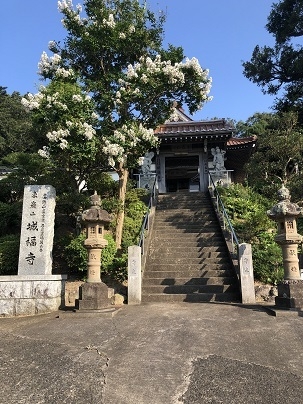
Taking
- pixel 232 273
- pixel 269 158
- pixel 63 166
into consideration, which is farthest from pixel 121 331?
pixel 269 158

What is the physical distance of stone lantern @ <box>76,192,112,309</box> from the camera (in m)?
7.29

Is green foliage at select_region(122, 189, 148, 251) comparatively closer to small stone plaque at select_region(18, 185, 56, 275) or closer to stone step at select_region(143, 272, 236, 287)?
stone step at select_region(143, 272, 236, 287)

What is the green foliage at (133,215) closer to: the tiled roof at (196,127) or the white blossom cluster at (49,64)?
the tiled roof at (196,127)

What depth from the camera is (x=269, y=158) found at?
608 inches

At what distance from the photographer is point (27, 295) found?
25.8 ft

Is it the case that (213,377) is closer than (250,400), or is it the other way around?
(250,400)

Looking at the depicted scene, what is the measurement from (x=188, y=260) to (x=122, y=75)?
21.4 ft

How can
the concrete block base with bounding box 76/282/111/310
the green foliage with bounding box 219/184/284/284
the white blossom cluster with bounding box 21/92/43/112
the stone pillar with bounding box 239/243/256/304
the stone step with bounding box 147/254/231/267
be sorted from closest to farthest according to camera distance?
1. the concrete block base with bounding box 76/282/111/310
2. the stone pillar with bounding box 239/243/256/304
3. the white blossom cluster with bounding box 21/92/43/112
4. the green foliage with bounding box 219/184/284/284
5. the stone step with bounding box 147/254/231/267

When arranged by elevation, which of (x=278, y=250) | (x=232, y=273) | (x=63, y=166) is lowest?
(x=232, y=273)

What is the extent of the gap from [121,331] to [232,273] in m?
4.93

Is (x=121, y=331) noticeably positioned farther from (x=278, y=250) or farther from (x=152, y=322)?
(x=278, y=250)

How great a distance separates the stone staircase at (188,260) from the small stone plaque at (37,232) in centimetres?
292

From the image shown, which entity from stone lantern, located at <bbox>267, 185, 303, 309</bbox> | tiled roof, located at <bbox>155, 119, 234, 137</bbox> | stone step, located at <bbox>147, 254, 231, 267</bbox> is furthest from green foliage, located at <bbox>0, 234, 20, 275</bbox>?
tiled roof, located at <bbox>155, 119, 234, 137</bbox>

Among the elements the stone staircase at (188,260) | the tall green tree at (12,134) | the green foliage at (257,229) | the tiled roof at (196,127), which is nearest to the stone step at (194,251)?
the stone staircase at (188,260)
